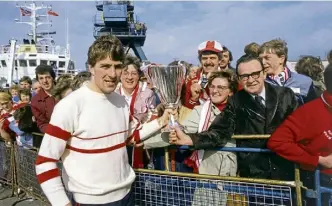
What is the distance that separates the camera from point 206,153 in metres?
3.10

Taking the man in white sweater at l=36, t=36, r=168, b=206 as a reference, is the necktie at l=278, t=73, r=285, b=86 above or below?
above

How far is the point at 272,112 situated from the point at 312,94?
1.04 m

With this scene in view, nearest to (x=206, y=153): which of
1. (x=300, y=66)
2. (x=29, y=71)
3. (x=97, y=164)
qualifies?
(x=97, y=164)

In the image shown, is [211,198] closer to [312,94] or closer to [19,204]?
[312,94]

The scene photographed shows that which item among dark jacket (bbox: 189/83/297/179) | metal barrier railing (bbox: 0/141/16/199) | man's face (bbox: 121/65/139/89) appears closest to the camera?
dark jacket (bbox: 189/83/297/179)

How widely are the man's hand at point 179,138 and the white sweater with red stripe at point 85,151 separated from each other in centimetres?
45

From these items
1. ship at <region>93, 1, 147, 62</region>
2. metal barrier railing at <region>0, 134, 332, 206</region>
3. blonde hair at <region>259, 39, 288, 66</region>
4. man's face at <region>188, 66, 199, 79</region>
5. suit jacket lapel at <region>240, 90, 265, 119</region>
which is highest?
ship at <region>93, 1, 147, 62</region>

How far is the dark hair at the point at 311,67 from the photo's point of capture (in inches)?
173

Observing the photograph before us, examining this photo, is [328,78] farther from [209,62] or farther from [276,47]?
[209,62]

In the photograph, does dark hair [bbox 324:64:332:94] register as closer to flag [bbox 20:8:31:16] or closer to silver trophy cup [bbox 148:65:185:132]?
silver trophy cup [bbox 148:65:185:132]

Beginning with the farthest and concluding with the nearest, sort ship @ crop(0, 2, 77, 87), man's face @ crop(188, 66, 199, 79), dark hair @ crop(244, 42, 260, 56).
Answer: ship @ crop(0, 2, 77, 87) → dark hair @ crop(244, 42, 260, 56) → man's face @ crop(188, 66, 199, 79)

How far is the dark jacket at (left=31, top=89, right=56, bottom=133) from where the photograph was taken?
15.0 feet

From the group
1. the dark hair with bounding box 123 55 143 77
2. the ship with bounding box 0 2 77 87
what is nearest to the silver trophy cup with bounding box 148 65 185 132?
the dark hair with bounding box 123 55 143 77

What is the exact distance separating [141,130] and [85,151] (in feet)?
2.09
